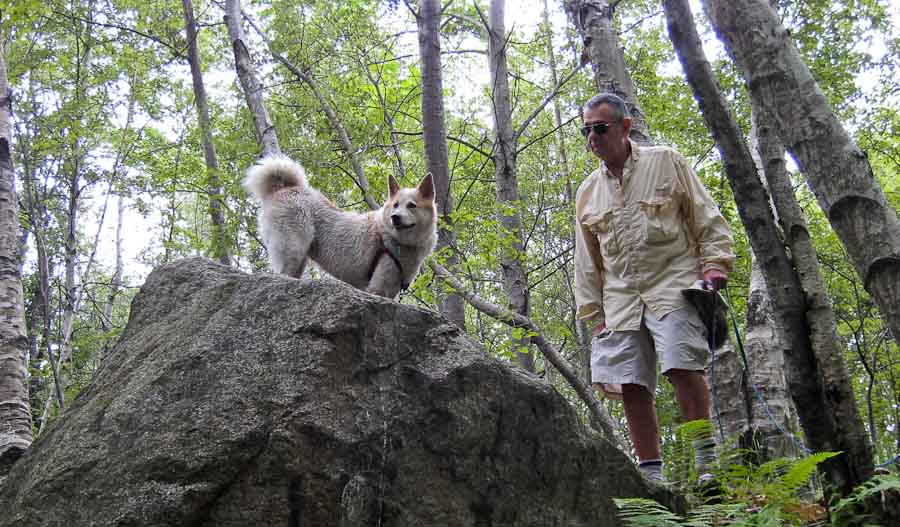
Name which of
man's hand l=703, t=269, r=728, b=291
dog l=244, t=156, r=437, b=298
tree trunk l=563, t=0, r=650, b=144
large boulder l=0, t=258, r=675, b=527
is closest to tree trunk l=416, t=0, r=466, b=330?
dog l=244, t=156, r=437, b=298

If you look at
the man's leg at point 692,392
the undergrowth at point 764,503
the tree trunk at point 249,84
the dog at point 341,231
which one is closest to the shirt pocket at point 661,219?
the man's leg at point 692,392

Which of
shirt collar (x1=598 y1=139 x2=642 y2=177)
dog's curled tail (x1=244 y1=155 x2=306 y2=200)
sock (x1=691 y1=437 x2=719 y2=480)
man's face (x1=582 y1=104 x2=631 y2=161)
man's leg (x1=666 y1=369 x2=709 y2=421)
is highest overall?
dog's curled tail (x1=244 y1=155 x2=306 y2=200)

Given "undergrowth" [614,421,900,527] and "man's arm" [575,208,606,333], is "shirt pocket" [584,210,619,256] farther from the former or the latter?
"undergrowth" [614,421,900,527]

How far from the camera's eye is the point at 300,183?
687cm

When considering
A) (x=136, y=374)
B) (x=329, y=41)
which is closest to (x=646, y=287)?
(x=136, y=374)

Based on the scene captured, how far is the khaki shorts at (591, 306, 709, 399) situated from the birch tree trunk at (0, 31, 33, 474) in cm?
461

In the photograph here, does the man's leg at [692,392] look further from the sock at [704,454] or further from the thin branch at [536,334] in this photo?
the thin branch at [536,334]

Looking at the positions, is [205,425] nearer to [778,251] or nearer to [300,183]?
[778,251]

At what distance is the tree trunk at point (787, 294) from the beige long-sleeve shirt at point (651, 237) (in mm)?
650

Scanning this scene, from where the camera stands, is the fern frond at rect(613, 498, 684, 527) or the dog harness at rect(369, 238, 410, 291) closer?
the fern frond at rect(613, 498, 684, 527)

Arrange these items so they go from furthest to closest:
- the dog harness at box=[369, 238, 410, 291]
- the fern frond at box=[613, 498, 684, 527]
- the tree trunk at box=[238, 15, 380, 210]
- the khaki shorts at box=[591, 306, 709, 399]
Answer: the tree trunk at box=[238, 15, 380, 210] → the dog harness at box=[369, 238, 410, 291] → the khaki shorts at box=[591, 306, 709, 399] → the fern frond at box=[613, 498, 684, 527]

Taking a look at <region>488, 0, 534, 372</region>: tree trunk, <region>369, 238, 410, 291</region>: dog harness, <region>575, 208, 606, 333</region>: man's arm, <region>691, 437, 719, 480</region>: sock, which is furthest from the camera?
<region>488, 0, 534, 372</region>: tree trunk

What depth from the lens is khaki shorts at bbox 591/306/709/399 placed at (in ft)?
12.9

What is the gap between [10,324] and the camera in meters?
6.34
